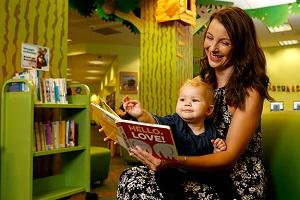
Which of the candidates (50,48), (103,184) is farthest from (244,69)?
(103,184)

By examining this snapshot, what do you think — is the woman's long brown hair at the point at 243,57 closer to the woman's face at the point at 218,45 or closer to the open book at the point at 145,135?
the woman's face at the point at 218,45

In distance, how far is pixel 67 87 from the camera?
11.3ft

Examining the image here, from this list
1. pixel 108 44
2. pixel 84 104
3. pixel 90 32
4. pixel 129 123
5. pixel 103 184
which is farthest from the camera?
pixel 108 44

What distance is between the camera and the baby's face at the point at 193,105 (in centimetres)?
151

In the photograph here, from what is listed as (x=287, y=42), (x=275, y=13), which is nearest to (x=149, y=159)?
(x=275, y=13)

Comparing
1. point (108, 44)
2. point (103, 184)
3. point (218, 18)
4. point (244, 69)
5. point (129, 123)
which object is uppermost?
point (108, 44)

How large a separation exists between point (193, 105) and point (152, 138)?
400 millimetres

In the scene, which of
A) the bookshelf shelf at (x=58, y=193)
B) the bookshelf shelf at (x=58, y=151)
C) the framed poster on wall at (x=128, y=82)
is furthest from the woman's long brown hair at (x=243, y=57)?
the framed poster on wall at (x=128, y=82)

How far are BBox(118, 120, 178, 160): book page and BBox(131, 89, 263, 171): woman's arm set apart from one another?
3 centimetres

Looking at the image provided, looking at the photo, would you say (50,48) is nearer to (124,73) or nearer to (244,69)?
(244,69)

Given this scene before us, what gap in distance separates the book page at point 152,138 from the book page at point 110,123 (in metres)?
0.06

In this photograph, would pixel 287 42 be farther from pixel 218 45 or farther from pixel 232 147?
pixel 232 147

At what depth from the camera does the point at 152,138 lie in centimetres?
117

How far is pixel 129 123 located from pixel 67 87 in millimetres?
2408
